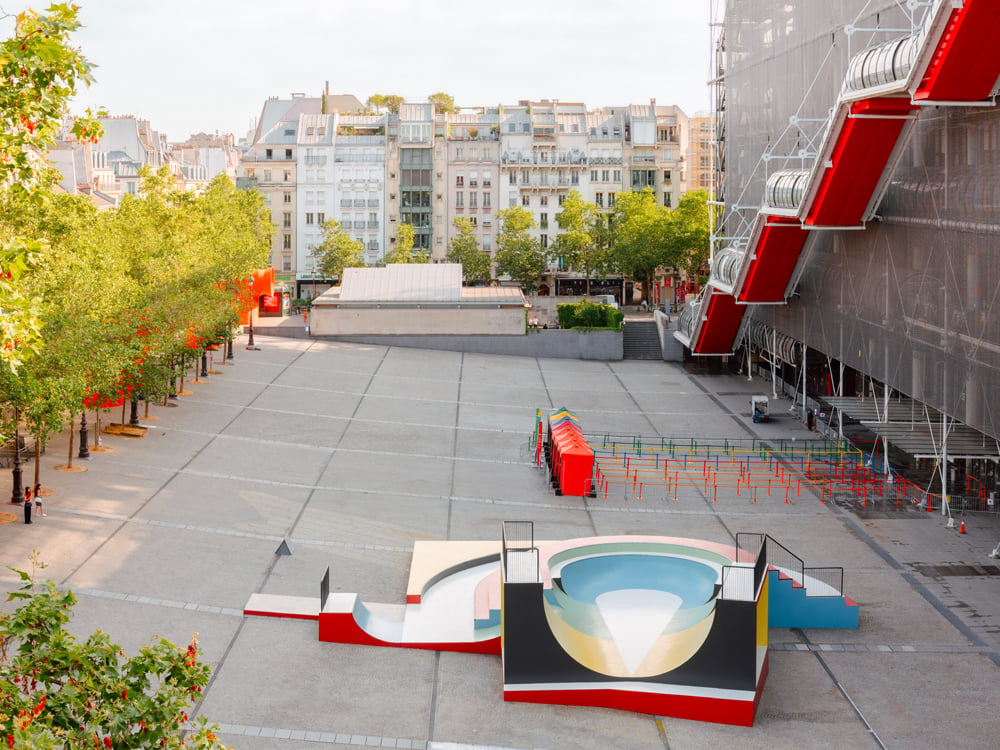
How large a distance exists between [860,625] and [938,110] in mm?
14830

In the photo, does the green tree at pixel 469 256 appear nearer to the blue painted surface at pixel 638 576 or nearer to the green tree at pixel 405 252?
the green tree at pixel 405 252

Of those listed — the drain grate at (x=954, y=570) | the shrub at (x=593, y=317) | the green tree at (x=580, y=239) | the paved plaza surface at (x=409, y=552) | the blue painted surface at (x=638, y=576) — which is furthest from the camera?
the green tree at (x=580, y=239)

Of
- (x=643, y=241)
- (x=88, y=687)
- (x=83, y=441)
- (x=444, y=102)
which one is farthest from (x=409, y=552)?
(x=444, y=102)

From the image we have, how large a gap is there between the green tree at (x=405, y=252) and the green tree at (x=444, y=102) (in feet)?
73.6

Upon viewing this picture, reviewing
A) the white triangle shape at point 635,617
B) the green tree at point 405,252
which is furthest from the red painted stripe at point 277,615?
the green tree at point 405,252

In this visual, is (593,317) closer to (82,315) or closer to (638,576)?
(82,315)

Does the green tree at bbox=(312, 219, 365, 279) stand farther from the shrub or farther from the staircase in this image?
the staircase

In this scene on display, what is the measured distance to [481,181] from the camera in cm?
9681

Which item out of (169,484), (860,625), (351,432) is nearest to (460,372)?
(351,432)

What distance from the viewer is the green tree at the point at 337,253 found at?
288ft

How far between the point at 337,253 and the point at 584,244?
18712 millimetres

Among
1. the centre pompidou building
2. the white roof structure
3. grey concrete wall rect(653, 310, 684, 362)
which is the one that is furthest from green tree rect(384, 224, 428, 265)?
the centre pompidou building

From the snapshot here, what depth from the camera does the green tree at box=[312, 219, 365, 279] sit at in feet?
288

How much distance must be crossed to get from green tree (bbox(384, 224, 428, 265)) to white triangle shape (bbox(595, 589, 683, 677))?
6347cm
